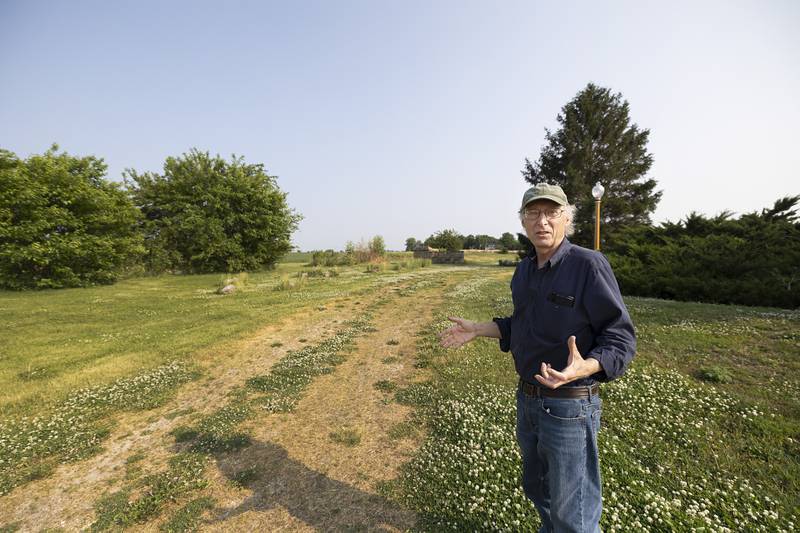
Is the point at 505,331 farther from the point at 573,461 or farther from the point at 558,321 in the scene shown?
the point at 573,461

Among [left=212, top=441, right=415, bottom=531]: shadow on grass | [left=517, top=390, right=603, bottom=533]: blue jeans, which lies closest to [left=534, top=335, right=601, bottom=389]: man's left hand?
[left=517, top=390, right=603, bottom=533]: blue jeans

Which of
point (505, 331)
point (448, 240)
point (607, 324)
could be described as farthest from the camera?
point (448, 240)

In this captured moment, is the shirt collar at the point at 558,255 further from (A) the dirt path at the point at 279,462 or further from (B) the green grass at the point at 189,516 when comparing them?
(B) the green grass at the point at 189,516

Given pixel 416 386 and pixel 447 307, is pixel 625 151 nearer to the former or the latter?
pixel 447 307

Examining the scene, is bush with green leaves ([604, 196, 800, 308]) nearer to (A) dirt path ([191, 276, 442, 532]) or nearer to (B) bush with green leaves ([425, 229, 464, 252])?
(A) dirt path ([191, 276, 442, 532])

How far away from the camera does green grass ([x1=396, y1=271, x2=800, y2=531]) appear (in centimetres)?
415

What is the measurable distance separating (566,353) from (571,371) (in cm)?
54

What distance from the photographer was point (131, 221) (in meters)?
30.5

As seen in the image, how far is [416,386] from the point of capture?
845cm

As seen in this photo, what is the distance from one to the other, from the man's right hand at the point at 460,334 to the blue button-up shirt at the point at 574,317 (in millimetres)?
831

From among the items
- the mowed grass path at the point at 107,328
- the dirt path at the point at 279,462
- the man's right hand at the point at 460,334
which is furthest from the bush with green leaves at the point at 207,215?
the man's right hand at the point at 460,334

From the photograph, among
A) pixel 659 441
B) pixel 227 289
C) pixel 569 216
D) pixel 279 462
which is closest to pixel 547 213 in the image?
pixel 569 216

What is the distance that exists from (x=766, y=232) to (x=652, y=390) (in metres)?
16.8

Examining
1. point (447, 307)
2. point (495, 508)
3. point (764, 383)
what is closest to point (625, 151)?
point (447, 307)
